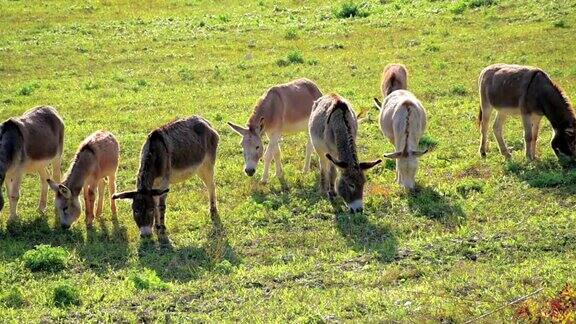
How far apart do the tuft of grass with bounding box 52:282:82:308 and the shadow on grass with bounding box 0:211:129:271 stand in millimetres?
1681

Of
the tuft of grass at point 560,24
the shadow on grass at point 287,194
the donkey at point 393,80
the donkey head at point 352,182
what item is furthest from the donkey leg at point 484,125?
the tuft of grass at point 560,24

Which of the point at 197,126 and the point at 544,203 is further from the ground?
the point at 197,126

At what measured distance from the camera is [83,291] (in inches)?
481

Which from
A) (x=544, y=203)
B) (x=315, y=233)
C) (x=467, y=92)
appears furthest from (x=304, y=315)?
(x=467, y=92)

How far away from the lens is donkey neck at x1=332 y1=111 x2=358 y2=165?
15.5m

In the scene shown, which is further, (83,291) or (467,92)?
(467,92)

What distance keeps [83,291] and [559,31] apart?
24.3 m

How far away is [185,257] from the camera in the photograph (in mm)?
14008

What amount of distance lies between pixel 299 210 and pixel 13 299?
226 inches

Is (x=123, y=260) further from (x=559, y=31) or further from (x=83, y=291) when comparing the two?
(x=559, y=31)

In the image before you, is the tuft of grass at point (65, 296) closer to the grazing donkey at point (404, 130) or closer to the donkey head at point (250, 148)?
the donkey head at point (250, 148)

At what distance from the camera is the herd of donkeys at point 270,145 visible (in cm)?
1520

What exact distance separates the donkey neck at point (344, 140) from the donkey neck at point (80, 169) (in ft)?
13.9

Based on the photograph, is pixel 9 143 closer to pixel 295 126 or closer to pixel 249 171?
pixel 249 171
